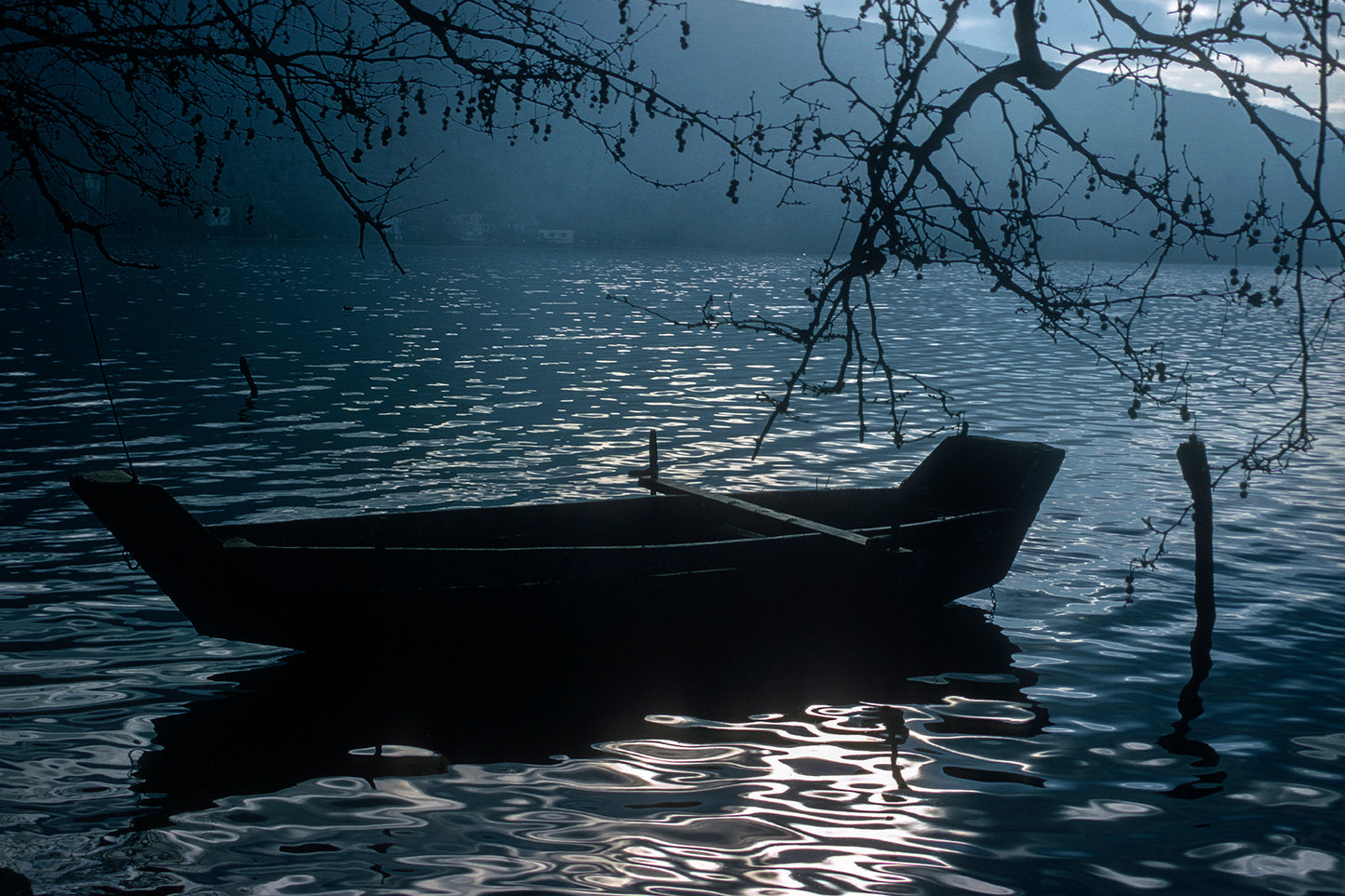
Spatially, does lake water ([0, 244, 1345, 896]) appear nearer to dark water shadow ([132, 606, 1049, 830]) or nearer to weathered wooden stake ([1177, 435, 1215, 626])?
dark water shadow ([132, 606, 1049, 830])

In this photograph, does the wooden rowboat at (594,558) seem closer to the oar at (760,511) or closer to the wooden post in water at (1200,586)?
the oar at (760,511)

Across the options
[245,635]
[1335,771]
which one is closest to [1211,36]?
[1335,771]

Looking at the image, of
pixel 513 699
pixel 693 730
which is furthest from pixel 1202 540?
pixel 513 699

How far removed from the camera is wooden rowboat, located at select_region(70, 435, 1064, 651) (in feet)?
29.4

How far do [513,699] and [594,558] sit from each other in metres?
1.47

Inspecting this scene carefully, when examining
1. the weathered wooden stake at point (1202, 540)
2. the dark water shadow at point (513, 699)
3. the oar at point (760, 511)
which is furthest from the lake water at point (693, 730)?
the oar at point (760, 511)

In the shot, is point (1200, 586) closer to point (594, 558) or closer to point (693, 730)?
point (693, 730)

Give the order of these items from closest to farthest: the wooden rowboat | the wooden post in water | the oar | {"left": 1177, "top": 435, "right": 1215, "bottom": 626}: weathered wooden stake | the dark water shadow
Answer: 1. the dark water shadow
2. the wooden rowboat
3. the wooden post in water
4. the oar
5. {"left": 1177, "top": 435, "right": 1215, "bottom": 626}: weathered wooden stake

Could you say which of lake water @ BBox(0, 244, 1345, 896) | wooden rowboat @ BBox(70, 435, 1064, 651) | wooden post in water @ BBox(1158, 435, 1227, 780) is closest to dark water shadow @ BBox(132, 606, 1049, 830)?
lake water @ BBox(0, 244, 1345, 896)

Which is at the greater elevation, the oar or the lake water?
the oar

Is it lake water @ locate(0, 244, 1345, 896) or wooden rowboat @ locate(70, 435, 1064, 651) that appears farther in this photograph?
wooden rowboat @ locate(70, 435, 1064, 651)

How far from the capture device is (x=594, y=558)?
9.95 m

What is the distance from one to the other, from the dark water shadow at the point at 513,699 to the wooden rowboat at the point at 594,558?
0.36 m

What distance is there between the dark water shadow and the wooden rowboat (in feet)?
1.19
